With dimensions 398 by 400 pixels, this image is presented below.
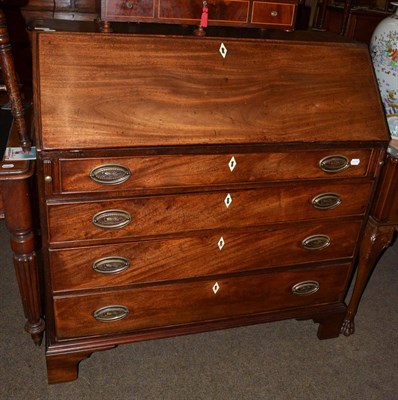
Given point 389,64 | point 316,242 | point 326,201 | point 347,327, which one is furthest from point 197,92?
point 347,327

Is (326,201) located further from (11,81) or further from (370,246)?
(11,81)

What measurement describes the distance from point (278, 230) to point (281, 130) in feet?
1.30

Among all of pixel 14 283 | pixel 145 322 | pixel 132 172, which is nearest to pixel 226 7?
pixel 132 172

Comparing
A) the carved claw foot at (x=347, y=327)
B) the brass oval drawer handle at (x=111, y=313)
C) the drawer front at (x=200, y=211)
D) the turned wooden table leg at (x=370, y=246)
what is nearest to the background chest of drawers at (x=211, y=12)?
the drawer front at (x=200, y=211)

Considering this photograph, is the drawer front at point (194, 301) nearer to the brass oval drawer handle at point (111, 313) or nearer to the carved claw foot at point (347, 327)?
the brass oval drawer handle at point (111, 313)

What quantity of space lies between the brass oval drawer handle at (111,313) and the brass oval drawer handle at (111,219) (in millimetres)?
352

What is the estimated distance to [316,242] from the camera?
1.79 m

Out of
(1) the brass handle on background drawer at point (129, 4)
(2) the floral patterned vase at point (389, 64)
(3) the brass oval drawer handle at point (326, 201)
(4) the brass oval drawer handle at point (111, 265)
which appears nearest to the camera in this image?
(1) the brass handle on background drawer at point (129, 4)

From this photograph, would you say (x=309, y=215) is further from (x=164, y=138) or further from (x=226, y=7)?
(x=226, y=7)

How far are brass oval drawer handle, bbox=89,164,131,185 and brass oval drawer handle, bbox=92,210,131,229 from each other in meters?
0.11

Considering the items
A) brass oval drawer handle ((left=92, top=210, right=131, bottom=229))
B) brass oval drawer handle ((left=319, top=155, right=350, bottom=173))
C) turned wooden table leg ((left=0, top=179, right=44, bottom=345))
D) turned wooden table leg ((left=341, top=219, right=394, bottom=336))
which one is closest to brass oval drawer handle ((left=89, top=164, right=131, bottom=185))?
brass oval drawer handle ((left=92, top=210, right=131, bottom=229))

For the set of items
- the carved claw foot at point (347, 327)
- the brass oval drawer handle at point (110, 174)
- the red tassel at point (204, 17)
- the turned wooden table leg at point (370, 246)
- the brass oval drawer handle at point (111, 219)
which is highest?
the red tassel at point (204, 17)

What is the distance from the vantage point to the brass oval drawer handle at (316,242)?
1.77 metres

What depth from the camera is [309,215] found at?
1713 millimetres
